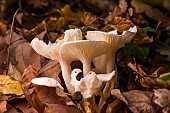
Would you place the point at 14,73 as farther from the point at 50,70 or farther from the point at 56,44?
the point at 56,44

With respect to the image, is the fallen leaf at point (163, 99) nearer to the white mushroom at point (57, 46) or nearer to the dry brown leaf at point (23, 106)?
the white mushroom at point (57, 46)

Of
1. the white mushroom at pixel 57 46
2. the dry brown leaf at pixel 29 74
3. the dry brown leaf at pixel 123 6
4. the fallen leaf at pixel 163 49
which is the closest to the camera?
the white mushroom at pixel 57 46

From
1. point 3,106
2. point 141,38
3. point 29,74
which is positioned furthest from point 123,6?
point 3,106

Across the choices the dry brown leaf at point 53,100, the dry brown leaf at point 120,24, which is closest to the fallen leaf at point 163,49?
the dry brown leaf at point 120,24

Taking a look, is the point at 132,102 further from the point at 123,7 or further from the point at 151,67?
the point at 123,7

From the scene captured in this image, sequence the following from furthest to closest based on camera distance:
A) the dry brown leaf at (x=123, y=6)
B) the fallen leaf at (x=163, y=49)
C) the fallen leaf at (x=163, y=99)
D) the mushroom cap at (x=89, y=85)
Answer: the dry brown leaf at (x=123, y=6)
the fallen leaf at (x=163, y=49)
the mushroom cap at (x=89, y=85)
the fallen leaf at (x=163, y=99)

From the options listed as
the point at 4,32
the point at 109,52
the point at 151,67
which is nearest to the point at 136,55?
the point at 151,67
